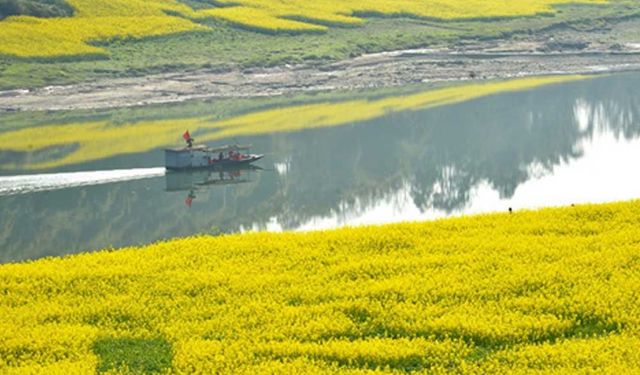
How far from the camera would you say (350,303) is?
18750 mm

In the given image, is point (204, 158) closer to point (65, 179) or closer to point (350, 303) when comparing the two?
point (65, 179)

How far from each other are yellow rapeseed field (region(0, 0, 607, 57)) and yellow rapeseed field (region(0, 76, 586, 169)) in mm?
18121

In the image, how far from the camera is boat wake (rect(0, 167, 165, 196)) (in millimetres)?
42497

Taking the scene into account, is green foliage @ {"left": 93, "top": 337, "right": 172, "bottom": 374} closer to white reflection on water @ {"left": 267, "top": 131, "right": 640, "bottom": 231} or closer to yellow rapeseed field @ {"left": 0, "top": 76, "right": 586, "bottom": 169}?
white reflection on water @ {"left": 267, "top": 131, "right": 640, "bottom": 231}

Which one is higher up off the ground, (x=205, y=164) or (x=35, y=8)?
(x=35, y=8)

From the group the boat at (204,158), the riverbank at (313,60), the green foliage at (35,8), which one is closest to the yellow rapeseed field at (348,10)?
the riverbank at (313,60)

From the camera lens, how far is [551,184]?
38625 millimetres

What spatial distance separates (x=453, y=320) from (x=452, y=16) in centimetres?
8345

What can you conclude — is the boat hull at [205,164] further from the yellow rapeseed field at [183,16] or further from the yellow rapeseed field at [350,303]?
the yellow rapeseed field at [183,16]

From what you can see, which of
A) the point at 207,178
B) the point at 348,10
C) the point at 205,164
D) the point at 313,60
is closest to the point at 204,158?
the point at 205,164

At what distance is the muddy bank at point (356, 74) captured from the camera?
6812 centimetres

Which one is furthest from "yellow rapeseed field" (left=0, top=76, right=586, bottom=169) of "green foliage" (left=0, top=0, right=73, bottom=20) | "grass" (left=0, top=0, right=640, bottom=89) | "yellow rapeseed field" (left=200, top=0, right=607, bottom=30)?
"green foliage" (left=0, top=0, right=73, bottom=20)

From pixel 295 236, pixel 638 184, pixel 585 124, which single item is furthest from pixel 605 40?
pixel 295 236

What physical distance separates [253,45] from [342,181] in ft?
141
